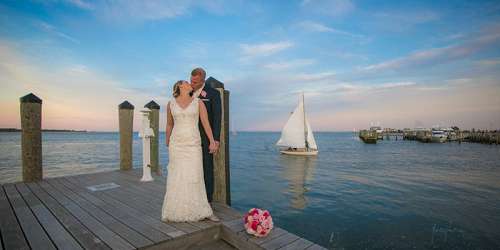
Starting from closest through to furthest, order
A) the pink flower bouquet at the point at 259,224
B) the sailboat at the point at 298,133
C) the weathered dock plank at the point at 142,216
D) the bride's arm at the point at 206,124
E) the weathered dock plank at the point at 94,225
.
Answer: the weathered dock plank at the point at 94,225 → the pink flower bouquet at the point at 259,224 → the weathered dock plank at the point at 142,216 → the bride's arm at the point at 206,124 → the sailboat at the point at 298,133

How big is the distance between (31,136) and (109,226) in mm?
4426

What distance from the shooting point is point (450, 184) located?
1464cm

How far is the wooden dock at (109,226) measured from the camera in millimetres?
2639

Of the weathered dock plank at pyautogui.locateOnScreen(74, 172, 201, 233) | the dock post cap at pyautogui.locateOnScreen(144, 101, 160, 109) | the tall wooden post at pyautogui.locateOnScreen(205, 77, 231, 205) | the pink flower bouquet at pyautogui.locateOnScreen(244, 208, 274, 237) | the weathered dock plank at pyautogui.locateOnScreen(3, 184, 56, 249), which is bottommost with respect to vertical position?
the weathered dock plank at pyautogui.locateOnScreen(74, 172, 201, 233)

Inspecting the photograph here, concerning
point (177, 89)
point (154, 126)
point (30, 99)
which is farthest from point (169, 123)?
point (30, 99)

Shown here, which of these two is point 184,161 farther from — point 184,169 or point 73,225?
point 73,225

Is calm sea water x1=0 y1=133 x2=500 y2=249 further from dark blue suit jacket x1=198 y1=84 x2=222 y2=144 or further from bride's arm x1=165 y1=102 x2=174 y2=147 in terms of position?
bride's arm x1=165 y1=102 x2=174 y2=147

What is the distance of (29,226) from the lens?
306cm

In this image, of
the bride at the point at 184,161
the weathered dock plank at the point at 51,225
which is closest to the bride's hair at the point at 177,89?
the bride at the point at 184,161

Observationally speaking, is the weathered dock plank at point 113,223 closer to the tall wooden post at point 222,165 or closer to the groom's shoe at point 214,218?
the groom's shoe at point 214,218

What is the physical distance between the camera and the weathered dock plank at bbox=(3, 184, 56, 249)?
2615mm

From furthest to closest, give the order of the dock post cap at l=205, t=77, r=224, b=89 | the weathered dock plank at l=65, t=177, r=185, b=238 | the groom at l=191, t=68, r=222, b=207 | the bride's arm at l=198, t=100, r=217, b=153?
the dock post cap at l=205, t=77, r=224, b=89 → the groom at l=191, t=68, r=222, b=207 → the bride's arm at l=198, t=100, r=217, b=153 → the weathered dock plank at l=65, t=177, r=185, b=238

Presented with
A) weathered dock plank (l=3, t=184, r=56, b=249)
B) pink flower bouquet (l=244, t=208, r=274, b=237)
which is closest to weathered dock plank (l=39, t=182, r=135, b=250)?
weathered dock plank (l=3, t=184, r=56, b=249)

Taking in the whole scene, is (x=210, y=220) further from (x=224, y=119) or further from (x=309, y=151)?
(x=309, y=151)
